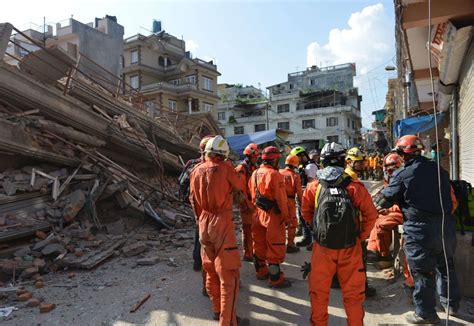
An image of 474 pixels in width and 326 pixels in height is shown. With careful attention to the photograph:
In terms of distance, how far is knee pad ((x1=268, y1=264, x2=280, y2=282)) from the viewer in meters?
4.73

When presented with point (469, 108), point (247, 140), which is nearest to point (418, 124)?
point (469, 108)

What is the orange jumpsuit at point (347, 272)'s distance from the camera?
3.14 m

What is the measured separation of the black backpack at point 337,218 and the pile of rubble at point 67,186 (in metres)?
3.75

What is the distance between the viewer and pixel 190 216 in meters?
8.99

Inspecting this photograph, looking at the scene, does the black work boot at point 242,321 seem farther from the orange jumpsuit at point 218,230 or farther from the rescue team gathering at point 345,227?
the orange jumpsuit at point 218,230

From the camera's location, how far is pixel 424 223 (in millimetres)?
3479

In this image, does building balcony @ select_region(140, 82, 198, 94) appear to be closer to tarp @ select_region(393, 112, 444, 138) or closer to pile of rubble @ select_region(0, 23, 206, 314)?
pile of rubble @ select_region(0, 23, 206, 314)

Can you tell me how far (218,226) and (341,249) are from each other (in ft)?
4.17

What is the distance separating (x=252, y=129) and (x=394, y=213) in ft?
149

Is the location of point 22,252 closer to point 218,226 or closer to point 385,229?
point 218,226

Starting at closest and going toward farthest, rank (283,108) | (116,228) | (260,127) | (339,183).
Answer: (339,183) < (116,228) < (283,108) < (260,127)

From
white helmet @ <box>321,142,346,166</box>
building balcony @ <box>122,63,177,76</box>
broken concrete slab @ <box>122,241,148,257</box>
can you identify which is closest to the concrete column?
broken concrete slab @ <box>122,241,148,257</box>

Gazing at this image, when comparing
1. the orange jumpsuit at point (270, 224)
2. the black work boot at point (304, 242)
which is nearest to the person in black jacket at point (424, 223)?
the orange jumpsuit at point (270, 224)

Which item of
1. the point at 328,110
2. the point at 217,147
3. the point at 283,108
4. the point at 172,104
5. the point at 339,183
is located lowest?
the point at 339,183
